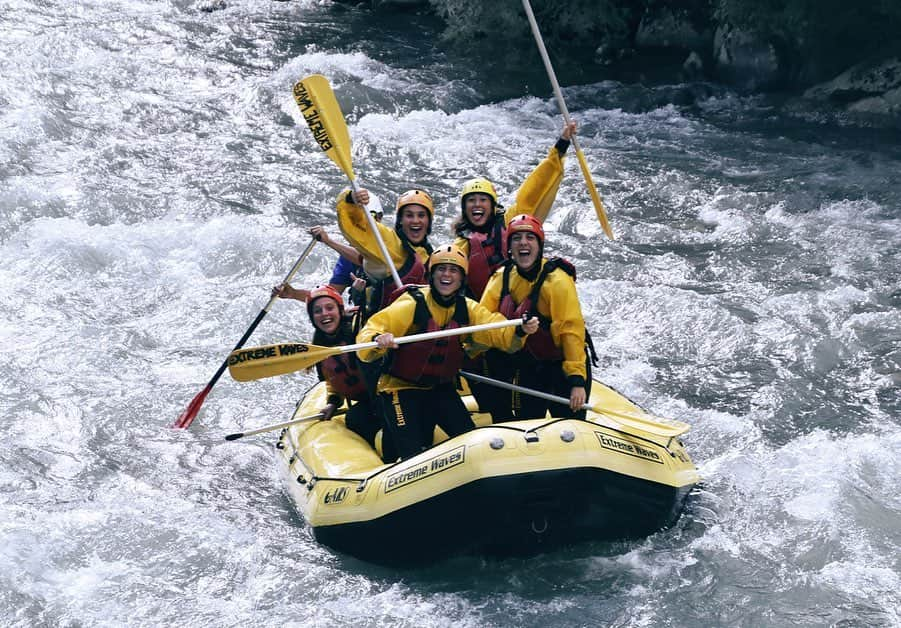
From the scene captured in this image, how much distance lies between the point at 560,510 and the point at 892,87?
866cm

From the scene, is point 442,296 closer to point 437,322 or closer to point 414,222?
point 437,322

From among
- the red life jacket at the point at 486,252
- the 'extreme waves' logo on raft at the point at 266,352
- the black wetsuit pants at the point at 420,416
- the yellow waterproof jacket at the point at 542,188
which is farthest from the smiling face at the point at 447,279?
the yellow waterproof jacket at the point at 542,188

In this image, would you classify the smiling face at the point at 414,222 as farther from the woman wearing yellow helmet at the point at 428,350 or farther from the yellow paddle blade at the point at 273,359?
the yellow paddle blade at the point at 273,359

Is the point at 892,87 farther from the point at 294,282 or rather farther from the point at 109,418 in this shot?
the point at 109,418

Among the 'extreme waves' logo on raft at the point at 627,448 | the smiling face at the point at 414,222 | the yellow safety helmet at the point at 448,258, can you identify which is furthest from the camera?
the smiling face at the point at 414,222

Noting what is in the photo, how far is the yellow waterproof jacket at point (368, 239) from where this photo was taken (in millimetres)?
6516

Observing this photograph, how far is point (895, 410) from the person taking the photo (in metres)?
7.30

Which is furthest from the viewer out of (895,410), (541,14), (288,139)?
(541,14)

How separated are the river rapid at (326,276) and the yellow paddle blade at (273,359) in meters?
0.83

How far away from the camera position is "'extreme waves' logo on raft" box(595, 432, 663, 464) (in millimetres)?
5309

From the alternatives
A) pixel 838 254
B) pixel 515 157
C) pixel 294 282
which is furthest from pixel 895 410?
pixel 515 157

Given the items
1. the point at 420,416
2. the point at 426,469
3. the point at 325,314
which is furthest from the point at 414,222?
the point at 426,469

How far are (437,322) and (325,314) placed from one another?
79 centimetres

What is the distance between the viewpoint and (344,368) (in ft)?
20.2
